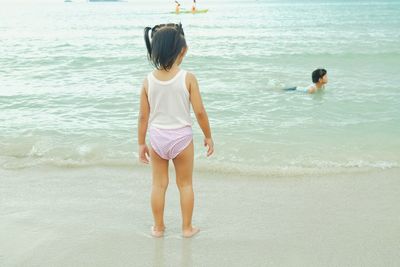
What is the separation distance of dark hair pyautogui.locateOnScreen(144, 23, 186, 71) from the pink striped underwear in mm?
427

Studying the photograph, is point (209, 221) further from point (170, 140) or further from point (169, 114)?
point (169, 114)

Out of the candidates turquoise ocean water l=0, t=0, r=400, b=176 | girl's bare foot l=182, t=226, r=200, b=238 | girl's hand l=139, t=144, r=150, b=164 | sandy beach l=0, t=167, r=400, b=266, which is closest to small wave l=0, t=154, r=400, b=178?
turquoise ocean water l=0, t=0, r=400, b=176

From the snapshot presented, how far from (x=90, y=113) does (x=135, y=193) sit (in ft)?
12.6

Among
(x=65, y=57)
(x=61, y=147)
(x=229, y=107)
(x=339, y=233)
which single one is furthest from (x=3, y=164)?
(x=65, y=57)

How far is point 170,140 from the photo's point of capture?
2.95 meters

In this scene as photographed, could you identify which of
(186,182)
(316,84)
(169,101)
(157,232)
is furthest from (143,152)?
(316,84)

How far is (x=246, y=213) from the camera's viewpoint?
354 centimetres

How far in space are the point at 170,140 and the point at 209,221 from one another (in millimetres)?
841

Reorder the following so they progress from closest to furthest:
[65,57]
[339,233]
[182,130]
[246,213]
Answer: [182,130], [339,233], [246,213], [65,57]

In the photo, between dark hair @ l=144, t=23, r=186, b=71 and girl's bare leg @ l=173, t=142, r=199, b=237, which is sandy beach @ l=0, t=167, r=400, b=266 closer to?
girl's bare leg @ l=173, t=142, r=199, b=237

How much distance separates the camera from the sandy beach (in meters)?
2.88

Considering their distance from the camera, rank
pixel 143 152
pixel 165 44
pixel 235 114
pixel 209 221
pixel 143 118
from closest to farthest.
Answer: pixel 165 44, pixel 143 118, pixel 143 152, pixel 209 221, pixel 235 114

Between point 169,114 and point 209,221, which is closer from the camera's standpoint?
point 169,114

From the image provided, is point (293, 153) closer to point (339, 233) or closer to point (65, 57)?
point (339, 233)
